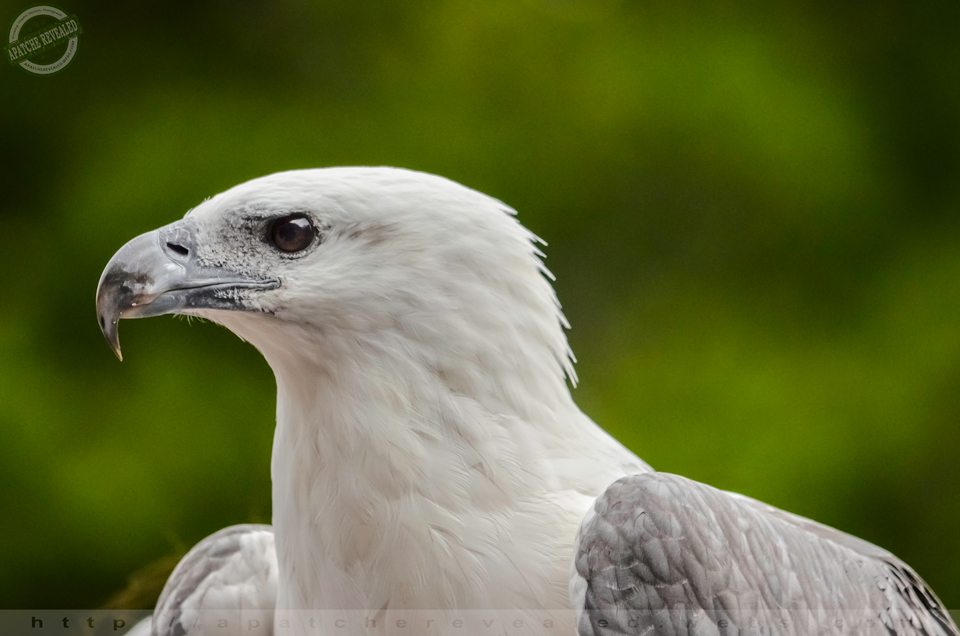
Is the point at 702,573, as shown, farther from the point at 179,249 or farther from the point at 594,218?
the point at 594,218

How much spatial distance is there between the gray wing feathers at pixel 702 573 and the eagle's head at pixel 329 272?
22 cm

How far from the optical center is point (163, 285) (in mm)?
893

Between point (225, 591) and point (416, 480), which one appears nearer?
point (416, 480)

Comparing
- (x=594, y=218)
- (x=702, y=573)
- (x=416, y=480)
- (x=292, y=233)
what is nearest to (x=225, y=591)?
(x=416, y=480)

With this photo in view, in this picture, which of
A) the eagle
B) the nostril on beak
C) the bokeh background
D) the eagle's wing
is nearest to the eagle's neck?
the eagle

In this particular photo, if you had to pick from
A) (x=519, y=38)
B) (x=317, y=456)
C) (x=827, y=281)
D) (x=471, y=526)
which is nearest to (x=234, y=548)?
(x=317, y=456)

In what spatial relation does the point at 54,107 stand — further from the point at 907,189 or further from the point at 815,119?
the point at 907,189

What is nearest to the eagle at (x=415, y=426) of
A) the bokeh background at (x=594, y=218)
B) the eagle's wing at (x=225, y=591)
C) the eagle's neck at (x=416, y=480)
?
the eagle's neck at (x=416, y=480)

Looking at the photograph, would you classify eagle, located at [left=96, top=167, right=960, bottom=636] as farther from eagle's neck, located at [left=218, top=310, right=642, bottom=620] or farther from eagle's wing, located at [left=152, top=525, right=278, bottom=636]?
eagle's wing, located at [left=152, top=525, right=278, bottom=636]

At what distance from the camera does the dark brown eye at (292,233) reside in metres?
0.91

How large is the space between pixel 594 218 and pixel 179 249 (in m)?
1.05

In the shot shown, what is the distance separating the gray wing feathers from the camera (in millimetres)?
821

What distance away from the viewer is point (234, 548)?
125 cm

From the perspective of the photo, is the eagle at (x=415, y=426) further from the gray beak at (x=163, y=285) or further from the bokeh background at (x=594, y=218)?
the bokeh background at (x=594, y=218)
